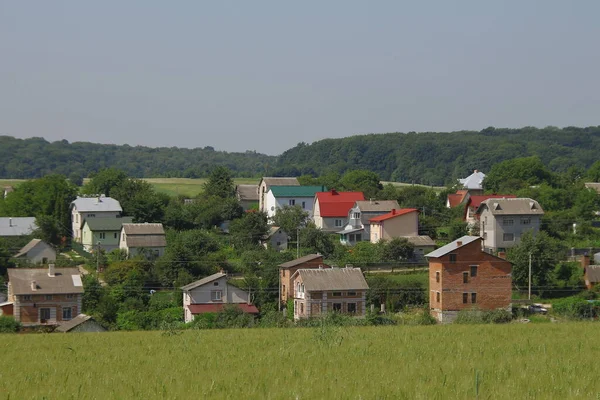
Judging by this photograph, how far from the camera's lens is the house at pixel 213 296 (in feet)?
129

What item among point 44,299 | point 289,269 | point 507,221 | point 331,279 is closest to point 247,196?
point 507,221

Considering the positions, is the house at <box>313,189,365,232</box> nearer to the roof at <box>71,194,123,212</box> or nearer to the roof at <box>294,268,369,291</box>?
the roof at <box>71,194,123,212</box>

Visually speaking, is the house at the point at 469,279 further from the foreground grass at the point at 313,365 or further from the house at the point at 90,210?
the house at the point at 90,210

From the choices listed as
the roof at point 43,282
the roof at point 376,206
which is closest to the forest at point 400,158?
the roof at point 376,206

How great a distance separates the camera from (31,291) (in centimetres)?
3819

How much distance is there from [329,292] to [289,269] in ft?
12.0

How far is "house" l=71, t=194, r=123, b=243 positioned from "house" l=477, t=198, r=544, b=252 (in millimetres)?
23921

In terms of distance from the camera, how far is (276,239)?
54.2 meters

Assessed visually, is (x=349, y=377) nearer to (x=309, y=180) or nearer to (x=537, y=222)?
(x=537, y=222)

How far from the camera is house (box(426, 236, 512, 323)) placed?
40.1 m

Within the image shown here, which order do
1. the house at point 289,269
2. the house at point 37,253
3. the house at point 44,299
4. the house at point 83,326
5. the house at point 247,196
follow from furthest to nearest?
the house at point 247,196 → the house at point 37,253 → the house at point 289,269 → the house at point 44,299 → the house at point 83,326

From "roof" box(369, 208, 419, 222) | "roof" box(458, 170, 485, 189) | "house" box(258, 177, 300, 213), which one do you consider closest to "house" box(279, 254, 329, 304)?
"roof" box(369, 208, 419, 222)

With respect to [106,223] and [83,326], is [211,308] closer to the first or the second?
[83,326]

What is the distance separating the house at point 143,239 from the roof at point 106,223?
3118 millimetres
